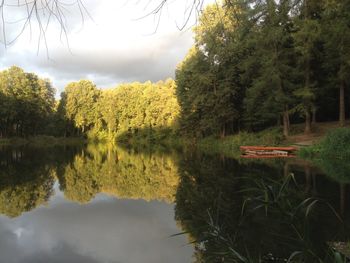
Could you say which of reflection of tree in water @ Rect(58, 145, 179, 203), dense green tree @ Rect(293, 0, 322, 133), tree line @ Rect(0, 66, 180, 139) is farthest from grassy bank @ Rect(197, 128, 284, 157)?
tree line @ Rect(0, 66, 180, 139)

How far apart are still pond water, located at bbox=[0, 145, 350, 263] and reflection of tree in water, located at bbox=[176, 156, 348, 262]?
18 mm

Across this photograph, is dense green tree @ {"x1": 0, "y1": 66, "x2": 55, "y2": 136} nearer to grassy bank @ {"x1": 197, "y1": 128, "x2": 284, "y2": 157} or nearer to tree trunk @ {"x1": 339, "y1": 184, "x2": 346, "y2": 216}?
grassy bank @ {"x1": 197, "y1": 128, "x2": 284, "y2": 157}

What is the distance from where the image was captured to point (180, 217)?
9688 mm

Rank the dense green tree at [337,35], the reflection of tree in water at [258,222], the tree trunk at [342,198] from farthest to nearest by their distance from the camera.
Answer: the dense green tree at [337,35], the tree trunk at [342,198], the reflection of tree in water at [258,222]

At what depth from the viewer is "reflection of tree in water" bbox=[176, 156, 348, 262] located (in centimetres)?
323

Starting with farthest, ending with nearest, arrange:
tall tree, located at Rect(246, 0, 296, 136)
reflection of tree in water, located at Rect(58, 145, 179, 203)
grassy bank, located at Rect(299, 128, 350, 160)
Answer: tall tree, located at Rect(246, 0, 296, 136) → grassy bank, located at Rect(299, 128, 350, 160) → reflection of tree in water, located at Rect(58, 145, 179, 203)

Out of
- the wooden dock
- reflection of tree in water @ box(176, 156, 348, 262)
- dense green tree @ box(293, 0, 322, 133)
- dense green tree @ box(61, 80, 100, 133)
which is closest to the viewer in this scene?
reflection of tree in water @ box(176, 156, 348, 262)

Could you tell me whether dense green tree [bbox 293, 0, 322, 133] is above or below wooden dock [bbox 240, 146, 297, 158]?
above

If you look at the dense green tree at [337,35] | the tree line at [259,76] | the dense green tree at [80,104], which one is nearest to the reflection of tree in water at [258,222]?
the tree line at [259,76]

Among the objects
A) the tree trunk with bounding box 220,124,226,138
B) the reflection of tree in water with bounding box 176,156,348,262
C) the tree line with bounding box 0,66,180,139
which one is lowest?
the reflection of tree in water with bounding box 176,156,348,262

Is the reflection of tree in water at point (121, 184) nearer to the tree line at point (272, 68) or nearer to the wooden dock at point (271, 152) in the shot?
the wooden dock at point (271, 152)

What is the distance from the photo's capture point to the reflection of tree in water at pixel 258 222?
323cm

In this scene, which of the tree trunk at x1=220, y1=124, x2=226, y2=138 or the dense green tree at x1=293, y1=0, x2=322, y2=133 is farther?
the tree trunk at x1=220, y1=124, x2=226, y2=138

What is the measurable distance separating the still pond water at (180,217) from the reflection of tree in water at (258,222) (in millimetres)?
18
